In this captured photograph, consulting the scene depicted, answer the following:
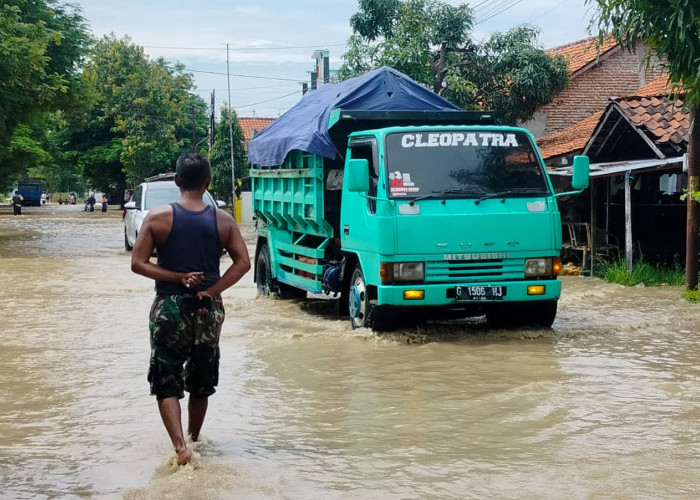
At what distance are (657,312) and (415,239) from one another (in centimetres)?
476

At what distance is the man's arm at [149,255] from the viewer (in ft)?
18.9

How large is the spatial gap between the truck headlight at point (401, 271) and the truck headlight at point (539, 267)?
1.10 meters

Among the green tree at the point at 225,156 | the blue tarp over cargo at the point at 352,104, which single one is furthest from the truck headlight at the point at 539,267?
the green tree at the point at 225,156

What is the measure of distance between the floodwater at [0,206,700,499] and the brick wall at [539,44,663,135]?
19672 millimetres

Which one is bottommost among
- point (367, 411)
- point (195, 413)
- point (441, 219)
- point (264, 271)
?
point (367, 411)

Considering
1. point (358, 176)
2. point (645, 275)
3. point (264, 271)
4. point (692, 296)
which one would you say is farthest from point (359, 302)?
point (645, 275)

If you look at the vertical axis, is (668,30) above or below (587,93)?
below

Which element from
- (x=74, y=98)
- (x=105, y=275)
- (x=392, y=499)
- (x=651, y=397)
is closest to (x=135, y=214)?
(x=105, y=275)

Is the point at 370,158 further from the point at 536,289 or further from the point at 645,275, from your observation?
the point at 645,275

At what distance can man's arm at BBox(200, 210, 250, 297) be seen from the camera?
5.89 metres

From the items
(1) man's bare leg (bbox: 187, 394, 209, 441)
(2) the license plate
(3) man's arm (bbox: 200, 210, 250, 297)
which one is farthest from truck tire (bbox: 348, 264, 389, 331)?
(3) man's arm (bbox: 200, 210, 250, 297)

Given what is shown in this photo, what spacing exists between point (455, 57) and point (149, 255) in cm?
2294

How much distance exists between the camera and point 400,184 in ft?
34.7

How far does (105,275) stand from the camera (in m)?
19.5
